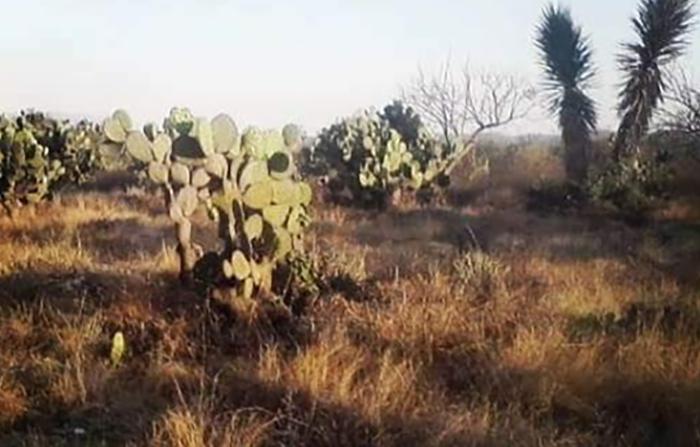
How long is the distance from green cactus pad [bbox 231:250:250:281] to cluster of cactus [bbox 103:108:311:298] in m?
0.10

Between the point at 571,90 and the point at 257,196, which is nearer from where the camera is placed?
the point at 257,196

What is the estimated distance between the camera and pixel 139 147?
5.71 metres

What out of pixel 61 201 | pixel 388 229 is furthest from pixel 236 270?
pixel 61 201

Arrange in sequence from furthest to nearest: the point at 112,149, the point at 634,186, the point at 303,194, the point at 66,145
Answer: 1. the point at 66,145
2. the point at 634,186
3. the point at 303,194
4. the point at 112,149

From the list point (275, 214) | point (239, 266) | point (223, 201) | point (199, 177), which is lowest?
point (239, 266)

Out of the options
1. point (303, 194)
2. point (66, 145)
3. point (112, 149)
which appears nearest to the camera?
point (112, 149)

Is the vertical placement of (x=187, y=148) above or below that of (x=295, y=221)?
above

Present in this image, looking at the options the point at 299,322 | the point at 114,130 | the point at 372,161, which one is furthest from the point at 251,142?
the point at 372,161

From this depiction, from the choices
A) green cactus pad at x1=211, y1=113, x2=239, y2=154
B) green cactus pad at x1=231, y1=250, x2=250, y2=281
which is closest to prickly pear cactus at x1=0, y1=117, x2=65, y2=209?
green cactus pad at x1=211, y1=113, x2=239, y2=154

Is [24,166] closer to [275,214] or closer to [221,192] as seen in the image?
[221,192]

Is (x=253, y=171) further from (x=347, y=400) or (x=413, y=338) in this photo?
(x=347, y=400)

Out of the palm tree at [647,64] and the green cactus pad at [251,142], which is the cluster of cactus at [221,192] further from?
the palm tree at [647,64]

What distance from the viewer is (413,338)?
478 centimetres

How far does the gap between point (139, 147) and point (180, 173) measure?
14.4 inches
